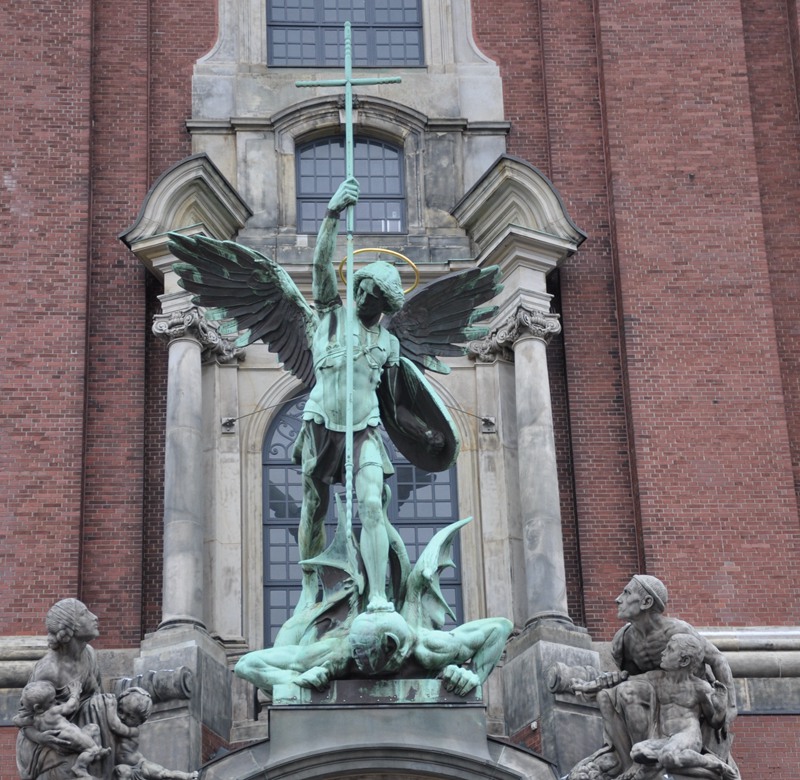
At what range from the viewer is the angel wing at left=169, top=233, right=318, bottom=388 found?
2033 cm

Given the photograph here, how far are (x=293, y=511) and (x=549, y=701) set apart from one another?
3398mm

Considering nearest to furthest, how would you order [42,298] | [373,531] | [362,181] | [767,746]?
[373,531] < [767,746] < [42,298] < [362,181]

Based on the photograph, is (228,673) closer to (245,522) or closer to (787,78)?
(245,522)

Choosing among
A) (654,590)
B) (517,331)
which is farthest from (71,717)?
(517,331)

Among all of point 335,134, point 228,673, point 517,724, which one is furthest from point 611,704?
point 335,134

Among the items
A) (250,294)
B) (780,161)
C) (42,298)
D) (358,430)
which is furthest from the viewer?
(780,161)

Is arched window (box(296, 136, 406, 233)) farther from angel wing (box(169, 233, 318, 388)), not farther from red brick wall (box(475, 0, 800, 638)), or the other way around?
angel wing (box(169, 233, 318, 388))

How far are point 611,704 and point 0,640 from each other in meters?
5.96

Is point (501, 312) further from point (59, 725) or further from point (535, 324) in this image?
point (59, 725)

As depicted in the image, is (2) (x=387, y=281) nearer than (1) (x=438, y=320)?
Yes

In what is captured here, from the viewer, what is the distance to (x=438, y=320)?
20.7 metres

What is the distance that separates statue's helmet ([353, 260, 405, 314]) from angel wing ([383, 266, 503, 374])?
1048 millimetres

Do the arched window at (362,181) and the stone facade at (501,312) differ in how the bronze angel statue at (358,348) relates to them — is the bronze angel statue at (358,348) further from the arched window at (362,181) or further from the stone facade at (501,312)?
the arched window at (362,181)

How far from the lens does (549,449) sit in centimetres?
2281
